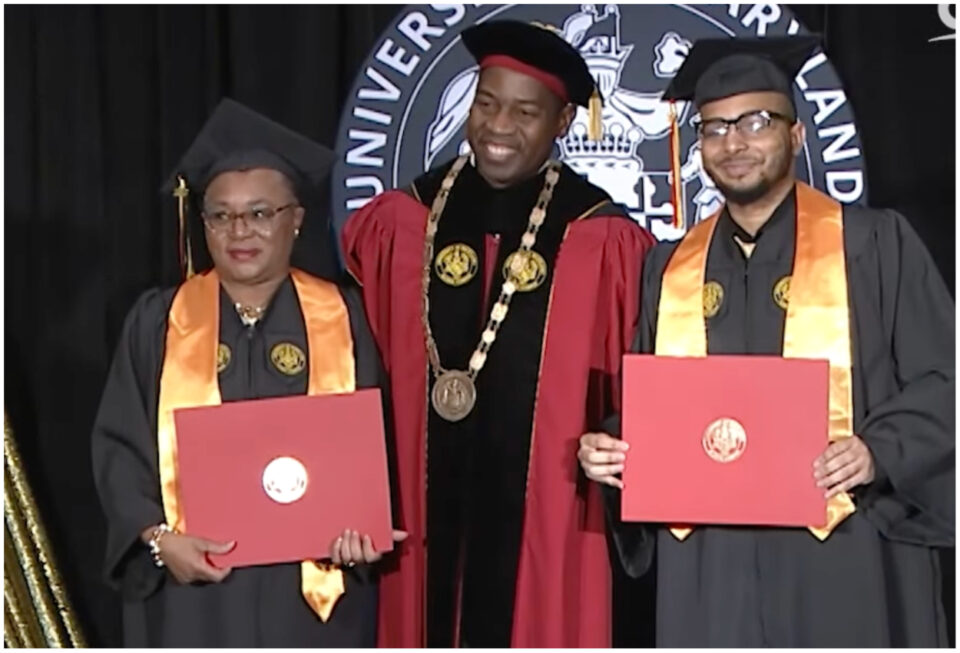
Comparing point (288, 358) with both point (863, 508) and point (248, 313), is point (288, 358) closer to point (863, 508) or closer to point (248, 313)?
point (248, 313)

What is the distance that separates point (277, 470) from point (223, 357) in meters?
0.30

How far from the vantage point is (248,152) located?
359 centimetres

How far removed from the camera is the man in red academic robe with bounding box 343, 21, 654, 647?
380 centimetres

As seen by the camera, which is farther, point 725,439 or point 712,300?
point 712,300

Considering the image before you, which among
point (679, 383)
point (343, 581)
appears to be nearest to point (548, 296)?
point (679, 383)

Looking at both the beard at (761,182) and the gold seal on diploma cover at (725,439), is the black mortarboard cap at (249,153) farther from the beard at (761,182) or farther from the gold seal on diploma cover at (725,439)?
the gold seal on diploma cover at (725,439)

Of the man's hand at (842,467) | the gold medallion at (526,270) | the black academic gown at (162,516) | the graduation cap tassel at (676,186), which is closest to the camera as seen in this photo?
the man's hand at (842,467)

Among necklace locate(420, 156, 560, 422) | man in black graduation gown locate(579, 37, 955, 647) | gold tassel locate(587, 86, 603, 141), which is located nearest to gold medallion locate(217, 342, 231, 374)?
necklace locate(420, 156, 560, 422)

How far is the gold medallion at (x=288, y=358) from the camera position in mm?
3588

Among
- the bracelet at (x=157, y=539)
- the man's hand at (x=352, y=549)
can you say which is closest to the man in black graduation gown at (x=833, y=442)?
the man's hand at (x=352, y=549)

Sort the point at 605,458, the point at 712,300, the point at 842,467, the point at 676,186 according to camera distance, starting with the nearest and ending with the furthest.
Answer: the point at 842,467 → the point at 605,458 → the point at 712,300 → the point at 676,186

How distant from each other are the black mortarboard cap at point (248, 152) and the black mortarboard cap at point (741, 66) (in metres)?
0.81

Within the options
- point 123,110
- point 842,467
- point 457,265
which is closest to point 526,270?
point 457,265

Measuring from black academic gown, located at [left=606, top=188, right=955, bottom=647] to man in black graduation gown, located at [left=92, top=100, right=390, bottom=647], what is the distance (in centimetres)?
76
